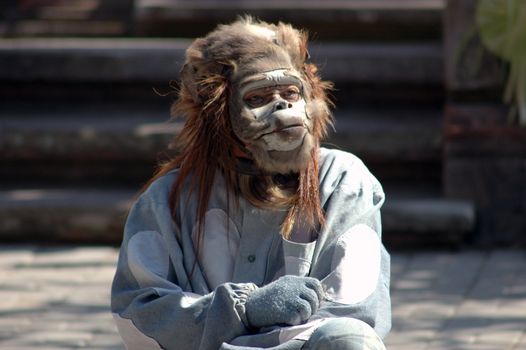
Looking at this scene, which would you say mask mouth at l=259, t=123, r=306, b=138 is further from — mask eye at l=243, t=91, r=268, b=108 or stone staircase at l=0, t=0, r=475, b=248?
stone staircase at l=0, t=0, r=475, b=248

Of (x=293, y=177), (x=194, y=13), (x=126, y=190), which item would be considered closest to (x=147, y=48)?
(x=194, y=13)

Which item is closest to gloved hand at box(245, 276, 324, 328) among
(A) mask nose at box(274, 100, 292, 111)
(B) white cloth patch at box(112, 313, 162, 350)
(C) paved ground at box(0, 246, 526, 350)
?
(B) white cloth patch at box(112, 313, 162, 350)

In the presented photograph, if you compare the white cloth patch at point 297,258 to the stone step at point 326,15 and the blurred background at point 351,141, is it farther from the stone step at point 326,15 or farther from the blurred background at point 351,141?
the stone step at point 326,15

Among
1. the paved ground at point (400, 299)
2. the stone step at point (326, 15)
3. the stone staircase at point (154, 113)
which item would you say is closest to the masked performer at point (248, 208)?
the paved ground at point (400, 299)

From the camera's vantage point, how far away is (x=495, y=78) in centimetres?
606

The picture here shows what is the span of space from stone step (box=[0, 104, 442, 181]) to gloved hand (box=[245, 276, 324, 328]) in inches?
119

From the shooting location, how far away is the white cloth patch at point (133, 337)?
3289mm

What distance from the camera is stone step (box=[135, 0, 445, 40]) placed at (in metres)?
6.88

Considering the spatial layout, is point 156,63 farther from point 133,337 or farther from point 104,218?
point 133,337

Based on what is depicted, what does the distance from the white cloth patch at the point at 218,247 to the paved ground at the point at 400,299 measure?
4.40 feet

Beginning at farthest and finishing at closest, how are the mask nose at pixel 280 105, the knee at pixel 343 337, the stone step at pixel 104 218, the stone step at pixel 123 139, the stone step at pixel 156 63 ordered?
the stone step at pixel 156 63
the stone step at pixel 123 139
the stone step at pixel 104 218
the mask nose at pixel 280 105
the knee at pixel 343 337

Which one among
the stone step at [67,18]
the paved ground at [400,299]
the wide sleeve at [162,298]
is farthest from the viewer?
the stone step at [67,18]

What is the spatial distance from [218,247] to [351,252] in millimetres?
370

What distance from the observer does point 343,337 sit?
3.01 m
